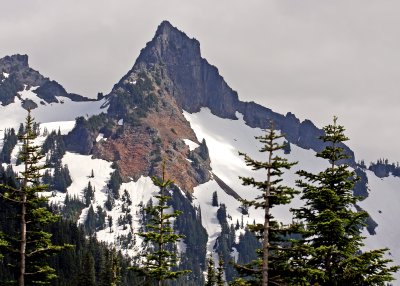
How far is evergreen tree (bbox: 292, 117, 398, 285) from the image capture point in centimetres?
3114

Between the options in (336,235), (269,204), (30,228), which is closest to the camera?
(269,204)

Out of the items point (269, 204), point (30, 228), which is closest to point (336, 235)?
point (269, 204)

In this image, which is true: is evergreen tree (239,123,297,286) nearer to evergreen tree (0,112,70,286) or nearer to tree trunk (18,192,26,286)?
evergreen tree (0,112,70,286)

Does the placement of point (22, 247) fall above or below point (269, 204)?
below

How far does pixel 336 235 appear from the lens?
33.4m

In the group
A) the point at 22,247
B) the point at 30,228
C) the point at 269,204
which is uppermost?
the point at 269,204

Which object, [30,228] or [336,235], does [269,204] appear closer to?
[336,235]

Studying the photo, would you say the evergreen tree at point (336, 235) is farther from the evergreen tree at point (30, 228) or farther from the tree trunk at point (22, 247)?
the tree trunk at point (22, 247)

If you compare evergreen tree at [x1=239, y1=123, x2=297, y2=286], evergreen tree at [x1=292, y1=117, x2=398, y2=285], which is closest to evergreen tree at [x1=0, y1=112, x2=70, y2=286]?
evergreen tree at [x1=239, y1=123, x2=297, y2=286]

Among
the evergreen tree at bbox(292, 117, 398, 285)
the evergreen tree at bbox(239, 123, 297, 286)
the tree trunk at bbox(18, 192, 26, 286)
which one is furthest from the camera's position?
the evergreen tree at bbox(292, 117, 398, 285)

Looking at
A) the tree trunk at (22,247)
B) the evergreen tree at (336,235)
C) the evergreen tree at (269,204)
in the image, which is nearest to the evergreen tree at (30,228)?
the tree trunk at (22,247)

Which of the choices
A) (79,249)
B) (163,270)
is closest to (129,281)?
(79,249)

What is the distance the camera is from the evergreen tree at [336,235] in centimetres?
3114

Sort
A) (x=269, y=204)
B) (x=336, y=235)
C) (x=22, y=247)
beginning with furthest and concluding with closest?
(x=336, y=235) < (x=22, y=247) < (x=269, y=204)
